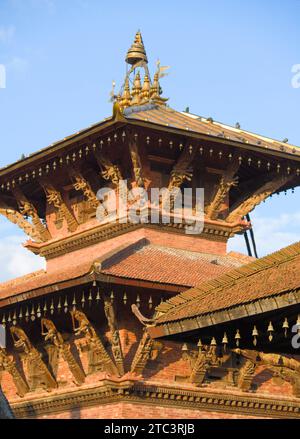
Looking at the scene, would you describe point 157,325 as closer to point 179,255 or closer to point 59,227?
point 179,255

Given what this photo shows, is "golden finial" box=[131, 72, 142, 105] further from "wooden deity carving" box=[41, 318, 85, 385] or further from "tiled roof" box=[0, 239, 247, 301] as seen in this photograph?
"wooden deity carving" box=[41, 318, 85, 385]

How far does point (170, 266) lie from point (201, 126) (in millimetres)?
5098

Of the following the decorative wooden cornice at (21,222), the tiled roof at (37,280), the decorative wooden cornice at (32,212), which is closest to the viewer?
the tiled roof at (37,280)

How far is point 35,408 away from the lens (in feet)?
89.0

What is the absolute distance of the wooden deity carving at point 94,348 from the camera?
24594 mm

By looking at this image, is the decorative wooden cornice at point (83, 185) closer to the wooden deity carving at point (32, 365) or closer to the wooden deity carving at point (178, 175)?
the wooden deity carving at point (178, 175)

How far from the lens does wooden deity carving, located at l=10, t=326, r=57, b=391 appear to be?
2694 centimetres

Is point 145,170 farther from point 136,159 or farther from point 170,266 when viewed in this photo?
point 170,266

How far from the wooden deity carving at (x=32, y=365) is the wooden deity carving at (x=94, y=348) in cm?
172

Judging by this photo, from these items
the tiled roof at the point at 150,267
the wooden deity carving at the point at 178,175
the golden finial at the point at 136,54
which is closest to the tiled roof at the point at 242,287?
the tiled roof at the point at 150,267

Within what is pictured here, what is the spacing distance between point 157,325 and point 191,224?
12.3 metres

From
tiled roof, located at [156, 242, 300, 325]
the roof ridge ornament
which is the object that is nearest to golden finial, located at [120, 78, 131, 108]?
the roof ridge ornament
